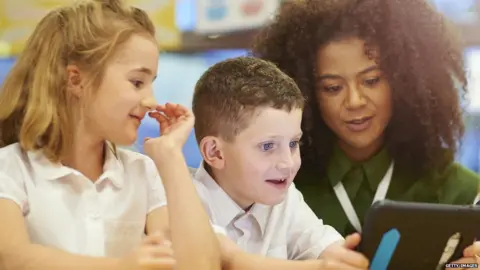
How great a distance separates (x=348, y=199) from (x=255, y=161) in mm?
248

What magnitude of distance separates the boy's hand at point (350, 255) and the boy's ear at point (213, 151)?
0.65 feet

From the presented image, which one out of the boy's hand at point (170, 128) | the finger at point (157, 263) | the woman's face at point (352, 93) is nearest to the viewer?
the finger at point (157, 263)

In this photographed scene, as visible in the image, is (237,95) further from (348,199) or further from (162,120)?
(348,199)

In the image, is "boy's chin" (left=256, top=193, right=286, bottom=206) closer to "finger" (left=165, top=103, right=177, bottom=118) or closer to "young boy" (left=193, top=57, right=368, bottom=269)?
"young boy" (left=193, top=57, right=368, bottom=269)

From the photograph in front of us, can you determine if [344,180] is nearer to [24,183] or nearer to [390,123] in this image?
[390,123]

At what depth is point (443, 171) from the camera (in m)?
1.03

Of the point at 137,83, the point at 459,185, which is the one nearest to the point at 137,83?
the point at 137,83

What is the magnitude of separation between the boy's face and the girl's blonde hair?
0.67 feet

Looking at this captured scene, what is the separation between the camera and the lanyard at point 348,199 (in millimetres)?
1015

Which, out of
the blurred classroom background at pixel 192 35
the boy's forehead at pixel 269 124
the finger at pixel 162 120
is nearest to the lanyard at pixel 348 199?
the blurred classroom background at pixel 192 35

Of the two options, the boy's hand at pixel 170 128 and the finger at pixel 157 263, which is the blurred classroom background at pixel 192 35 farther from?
the finger at pixel 157 263

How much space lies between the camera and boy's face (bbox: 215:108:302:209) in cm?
85

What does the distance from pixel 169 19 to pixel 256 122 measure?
30cm

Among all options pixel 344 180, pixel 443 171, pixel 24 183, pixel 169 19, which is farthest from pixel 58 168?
pixel 443 171
